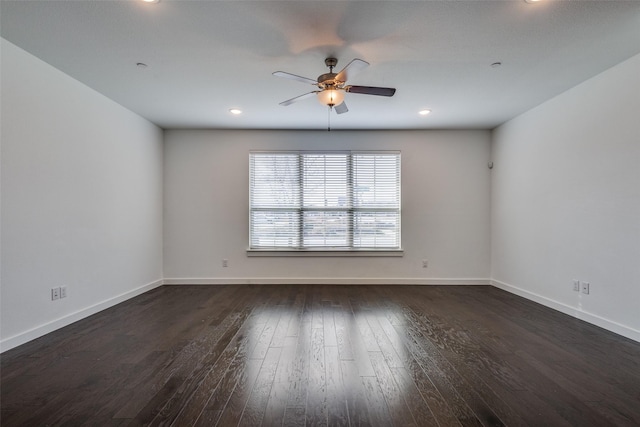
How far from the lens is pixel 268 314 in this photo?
3.44m

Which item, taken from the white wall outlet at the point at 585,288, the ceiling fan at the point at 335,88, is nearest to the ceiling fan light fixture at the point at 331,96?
the ceiling fan at the point at 335,88

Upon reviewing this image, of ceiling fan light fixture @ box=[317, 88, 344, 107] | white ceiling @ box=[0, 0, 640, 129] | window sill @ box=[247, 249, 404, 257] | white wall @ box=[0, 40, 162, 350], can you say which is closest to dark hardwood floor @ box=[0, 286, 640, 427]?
white wall @ box=[0, 40, 162, 350]

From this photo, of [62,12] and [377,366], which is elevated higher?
[62,12]

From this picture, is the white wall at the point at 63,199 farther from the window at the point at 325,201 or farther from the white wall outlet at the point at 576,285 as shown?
the white wall outlet at the point at 576,285

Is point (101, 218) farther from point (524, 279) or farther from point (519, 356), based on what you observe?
point (524, 279)

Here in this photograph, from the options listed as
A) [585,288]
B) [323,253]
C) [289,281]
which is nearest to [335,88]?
[323,253]

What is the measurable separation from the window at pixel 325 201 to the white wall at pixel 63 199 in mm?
1747

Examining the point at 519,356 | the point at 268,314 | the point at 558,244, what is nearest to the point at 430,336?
the point at 519,356

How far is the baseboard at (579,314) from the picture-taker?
9.22 feet

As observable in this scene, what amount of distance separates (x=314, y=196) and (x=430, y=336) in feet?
9.47

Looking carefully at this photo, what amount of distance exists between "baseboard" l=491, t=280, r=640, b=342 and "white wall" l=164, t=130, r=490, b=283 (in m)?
0.72

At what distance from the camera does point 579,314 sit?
3.33m

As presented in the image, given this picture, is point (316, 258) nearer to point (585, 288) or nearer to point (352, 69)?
point (352, 69)

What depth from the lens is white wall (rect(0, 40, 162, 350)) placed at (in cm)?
258
